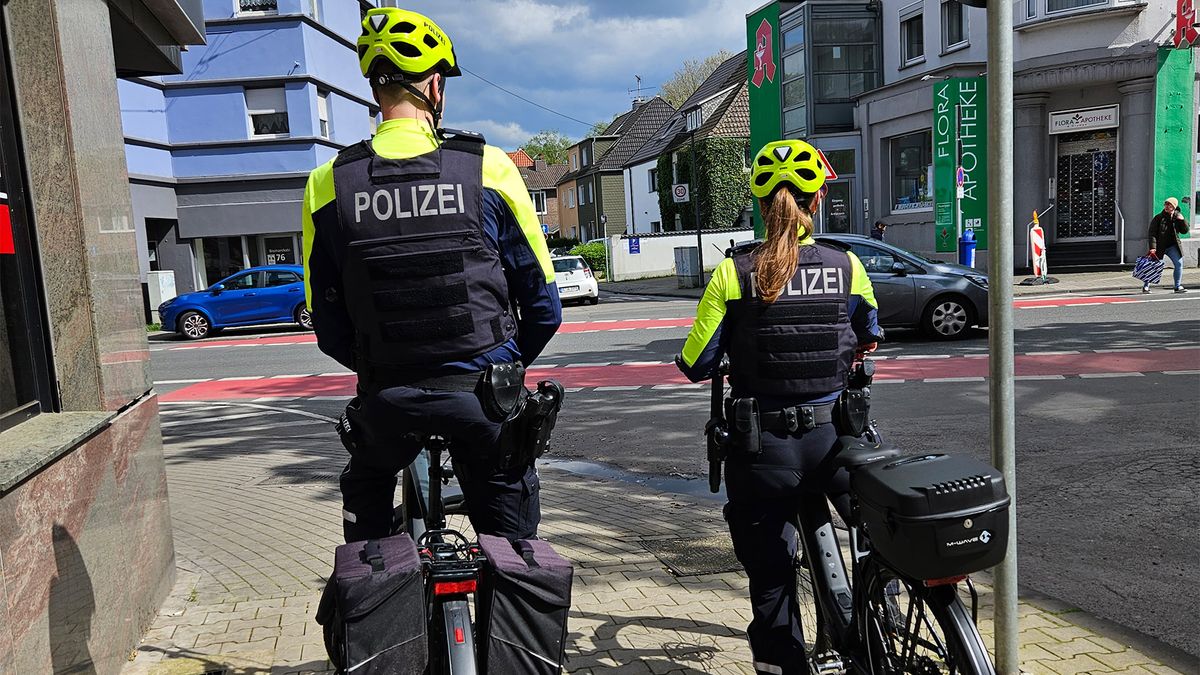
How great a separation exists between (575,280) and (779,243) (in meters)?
22.3

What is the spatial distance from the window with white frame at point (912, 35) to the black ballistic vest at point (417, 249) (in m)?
27.1

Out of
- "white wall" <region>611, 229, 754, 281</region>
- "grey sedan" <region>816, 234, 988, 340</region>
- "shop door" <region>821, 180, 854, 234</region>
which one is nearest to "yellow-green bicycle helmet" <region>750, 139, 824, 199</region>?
"grey sedan" <region>816, 234, 988, 340</region>

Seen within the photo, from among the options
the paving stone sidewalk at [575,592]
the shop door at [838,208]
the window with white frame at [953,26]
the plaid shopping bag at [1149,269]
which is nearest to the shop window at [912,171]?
the shop door at [838,208]

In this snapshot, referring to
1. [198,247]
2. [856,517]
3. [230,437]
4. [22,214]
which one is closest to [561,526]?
[856,517]

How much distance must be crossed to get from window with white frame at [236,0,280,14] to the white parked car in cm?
1087

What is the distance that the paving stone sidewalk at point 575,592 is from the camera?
12.3 feet

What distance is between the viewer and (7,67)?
3463 millimetres

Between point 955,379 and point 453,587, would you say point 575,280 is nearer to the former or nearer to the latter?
point 955,379

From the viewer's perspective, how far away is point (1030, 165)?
75.9 feet

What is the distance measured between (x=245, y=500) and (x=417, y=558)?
477 cm

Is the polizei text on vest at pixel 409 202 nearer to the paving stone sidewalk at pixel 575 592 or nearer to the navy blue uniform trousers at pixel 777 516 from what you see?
the navy blue uniform trousers at pixel 777 516

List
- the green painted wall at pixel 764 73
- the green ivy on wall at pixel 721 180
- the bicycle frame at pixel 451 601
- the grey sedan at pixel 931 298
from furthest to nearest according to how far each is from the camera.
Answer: the green ivy on wall at pixel 721 180 → the green painted wall at pixel 764 73 → the grey sedan at pixel 931 298 → the bicycle frame at pixel 451 601

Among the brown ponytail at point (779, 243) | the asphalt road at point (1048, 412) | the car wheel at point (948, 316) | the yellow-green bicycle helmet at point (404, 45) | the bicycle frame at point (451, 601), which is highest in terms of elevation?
the yellow-green bicycle helmet at point (404, 45)

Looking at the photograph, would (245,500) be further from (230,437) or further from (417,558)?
(417,558)
